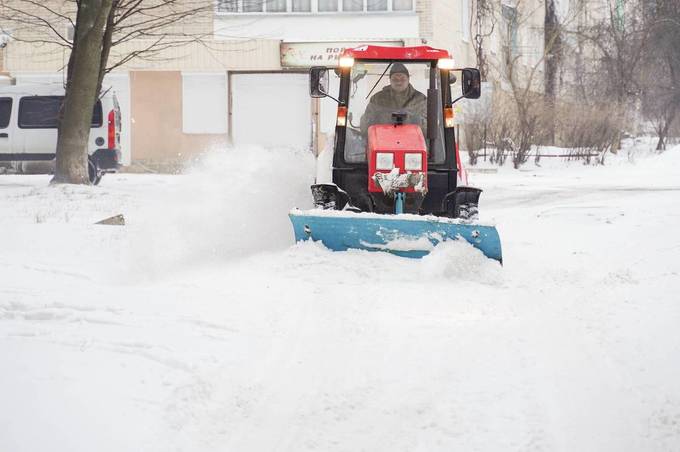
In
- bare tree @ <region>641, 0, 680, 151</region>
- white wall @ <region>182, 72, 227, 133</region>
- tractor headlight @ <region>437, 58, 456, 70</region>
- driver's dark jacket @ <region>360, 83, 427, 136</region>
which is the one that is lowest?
driver's dark jacket @ <region>360, 83, 427, 136</region>

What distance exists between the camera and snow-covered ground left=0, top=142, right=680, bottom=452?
4203 mm

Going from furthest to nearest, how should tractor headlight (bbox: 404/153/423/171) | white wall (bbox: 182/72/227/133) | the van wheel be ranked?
white wall (bbox: 182/72/227/133)
the van wheel
tractor headlight (bbox: 404/153/423/171)

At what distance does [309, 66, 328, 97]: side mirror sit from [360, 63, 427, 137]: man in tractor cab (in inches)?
26.2

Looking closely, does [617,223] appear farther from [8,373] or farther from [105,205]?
[8,373]

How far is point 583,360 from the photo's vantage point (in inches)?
214

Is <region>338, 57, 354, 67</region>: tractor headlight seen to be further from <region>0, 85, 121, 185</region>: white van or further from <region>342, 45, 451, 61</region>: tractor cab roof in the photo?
<region>0, 85, 121, 185</region>: white van

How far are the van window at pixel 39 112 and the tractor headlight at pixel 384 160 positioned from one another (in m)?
14.6

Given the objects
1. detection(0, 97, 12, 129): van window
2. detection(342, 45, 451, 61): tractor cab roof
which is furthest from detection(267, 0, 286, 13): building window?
detection(342, 45, 451, 61): tractor cab roof

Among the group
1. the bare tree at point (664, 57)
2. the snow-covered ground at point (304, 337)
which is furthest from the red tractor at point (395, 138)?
the bare tree at point (664, 57)

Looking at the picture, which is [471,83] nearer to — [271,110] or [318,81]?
[318,81]

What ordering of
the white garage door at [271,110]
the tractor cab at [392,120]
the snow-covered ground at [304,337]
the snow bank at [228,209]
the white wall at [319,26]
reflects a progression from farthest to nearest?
the white garage door at [271,110], the white wall at [319,26], the snow bank at [228,209], the tractor cab at [392,120], the snow-covered ground at [304,337]

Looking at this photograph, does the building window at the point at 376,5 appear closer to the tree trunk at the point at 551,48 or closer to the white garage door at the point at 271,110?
the white garage door at the point at 271,110

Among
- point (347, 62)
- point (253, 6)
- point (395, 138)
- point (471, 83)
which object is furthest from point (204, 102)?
point (471, 83)

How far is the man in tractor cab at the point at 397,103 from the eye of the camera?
9414 millimetres
